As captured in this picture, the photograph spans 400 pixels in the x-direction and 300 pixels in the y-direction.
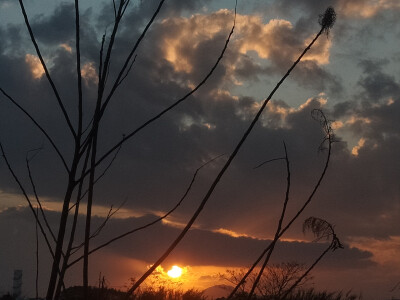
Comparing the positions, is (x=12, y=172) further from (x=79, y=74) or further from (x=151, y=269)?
(x=151, y=269)

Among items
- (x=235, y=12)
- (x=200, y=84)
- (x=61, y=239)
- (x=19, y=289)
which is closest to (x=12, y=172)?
(x=61, y=239)

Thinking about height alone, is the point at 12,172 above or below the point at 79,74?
below

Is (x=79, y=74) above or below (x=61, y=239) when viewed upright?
above

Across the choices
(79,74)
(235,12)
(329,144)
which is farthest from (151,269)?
(235,12)

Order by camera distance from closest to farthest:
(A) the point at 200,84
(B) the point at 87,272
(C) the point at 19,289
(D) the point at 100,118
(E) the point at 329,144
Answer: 1. (B) the point at 87,272
2. (D) the point at 100,118
3. (A) the point at 200,84
4. (E) the point at 329,144
5. (C) the point at 19,289

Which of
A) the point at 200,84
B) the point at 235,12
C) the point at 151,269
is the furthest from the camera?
the point at 235,12

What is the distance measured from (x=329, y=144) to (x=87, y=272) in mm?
939

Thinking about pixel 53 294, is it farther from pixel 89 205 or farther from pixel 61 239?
pixel 89 205

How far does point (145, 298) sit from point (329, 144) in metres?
12.5

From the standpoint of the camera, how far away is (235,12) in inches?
85.4

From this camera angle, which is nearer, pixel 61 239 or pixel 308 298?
pixel 61 239

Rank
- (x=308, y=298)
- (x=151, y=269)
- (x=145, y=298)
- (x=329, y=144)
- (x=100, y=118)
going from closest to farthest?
(x=151, y=269)
(x=100, y=118)
(x=329, y=144)
(x=308, y=298)
(x=145, y=298)

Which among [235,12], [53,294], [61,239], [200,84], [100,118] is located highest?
[235,12]

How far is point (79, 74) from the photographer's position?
170 cm
